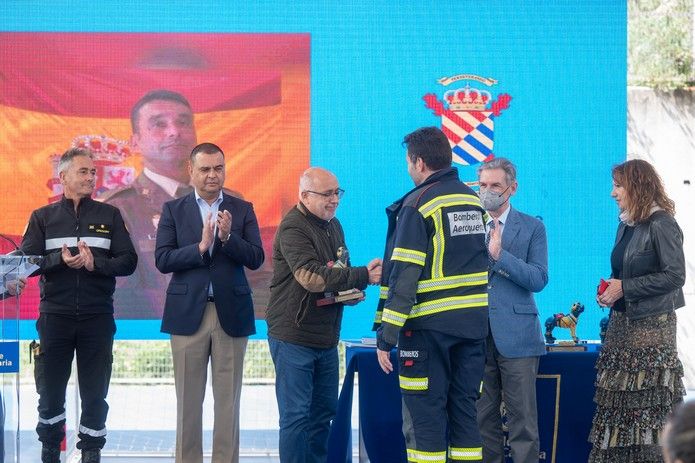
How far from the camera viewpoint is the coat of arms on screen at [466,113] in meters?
6.01

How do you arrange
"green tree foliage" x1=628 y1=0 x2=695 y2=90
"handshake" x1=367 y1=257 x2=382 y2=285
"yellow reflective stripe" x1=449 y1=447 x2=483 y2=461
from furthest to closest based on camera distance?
"green tree foliage" x1=628 y1=0 x2=695 y2=90
"handshake" x1=367 y1=257 x2=382 y2=285
"yellow reflective stripe" x1=449 y1=447 x2=483 y2=461

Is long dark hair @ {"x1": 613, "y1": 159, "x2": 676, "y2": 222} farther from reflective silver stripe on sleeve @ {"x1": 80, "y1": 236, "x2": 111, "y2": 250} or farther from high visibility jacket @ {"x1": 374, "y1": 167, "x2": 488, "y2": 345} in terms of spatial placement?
reflective silver stripe on sleeve @ {"x1": 80, "y1": 236, "x2": 111, "y2": 250}

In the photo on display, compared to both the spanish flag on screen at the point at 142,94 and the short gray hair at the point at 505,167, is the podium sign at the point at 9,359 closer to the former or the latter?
the spanish flag on screen at the point at 142,94

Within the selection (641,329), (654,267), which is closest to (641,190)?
(654,267)

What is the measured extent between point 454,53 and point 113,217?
7.62 ft

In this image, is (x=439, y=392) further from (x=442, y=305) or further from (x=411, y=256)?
(x=411, y=256)

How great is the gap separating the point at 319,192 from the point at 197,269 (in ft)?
2.53

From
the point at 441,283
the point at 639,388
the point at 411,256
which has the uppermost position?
the point at 411,256

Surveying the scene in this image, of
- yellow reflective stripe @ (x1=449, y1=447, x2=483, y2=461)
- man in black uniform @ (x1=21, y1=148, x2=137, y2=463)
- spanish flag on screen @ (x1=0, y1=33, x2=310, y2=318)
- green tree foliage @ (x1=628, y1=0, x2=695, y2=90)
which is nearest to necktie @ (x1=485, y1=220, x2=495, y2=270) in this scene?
yellow reflective stripe @ (x1=449, y1=447, x2=483, y2=461)

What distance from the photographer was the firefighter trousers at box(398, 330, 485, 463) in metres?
4.14

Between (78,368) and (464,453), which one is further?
(78,368)

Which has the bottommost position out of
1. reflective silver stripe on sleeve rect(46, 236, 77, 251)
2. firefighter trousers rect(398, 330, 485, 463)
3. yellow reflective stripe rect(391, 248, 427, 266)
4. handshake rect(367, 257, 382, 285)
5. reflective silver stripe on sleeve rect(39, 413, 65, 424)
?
reflective silver stripe on sleeve rect(39, 413, 65, 424)

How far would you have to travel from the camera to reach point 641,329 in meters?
4.62

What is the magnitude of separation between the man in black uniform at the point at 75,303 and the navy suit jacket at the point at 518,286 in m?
1.88
